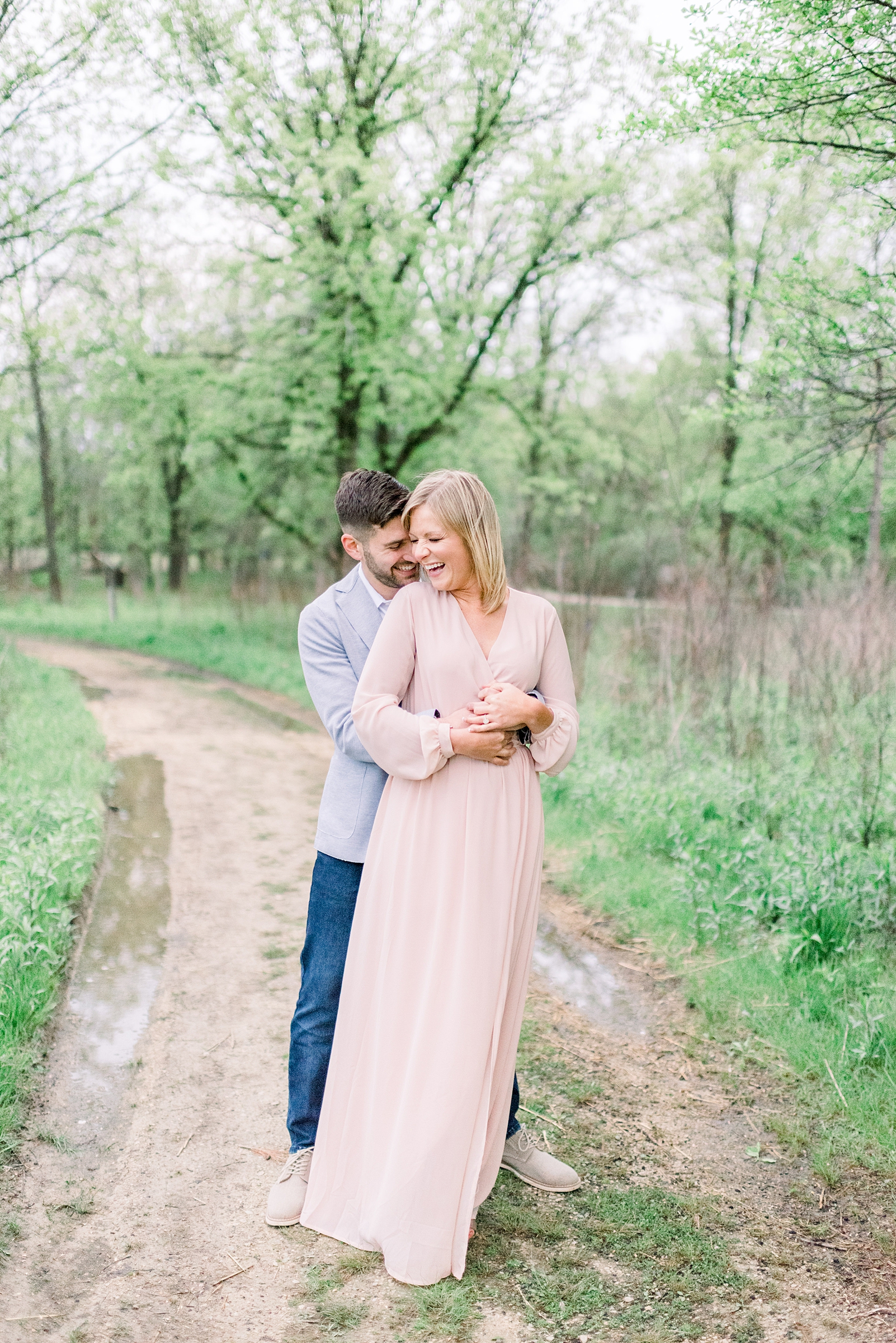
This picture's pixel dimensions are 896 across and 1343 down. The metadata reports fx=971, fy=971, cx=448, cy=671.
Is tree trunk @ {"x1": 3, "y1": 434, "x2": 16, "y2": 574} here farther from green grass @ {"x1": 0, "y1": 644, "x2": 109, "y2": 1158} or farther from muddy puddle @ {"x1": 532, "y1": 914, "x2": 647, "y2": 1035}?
muddy puddle @ {"x1": 532, "y1": 914, "x2": 647, "y2": 1035}

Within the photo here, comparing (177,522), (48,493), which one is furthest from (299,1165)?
(177,522)

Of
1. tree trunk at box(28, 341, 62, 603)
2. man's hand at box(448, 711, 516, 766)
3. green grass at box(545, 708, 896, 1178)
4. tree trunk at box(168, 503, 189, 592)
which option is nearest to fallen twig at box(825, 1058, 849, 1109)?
green grass at box(545, 708, 896, 1178)

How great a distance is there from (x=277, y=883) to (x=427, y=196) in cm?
1041

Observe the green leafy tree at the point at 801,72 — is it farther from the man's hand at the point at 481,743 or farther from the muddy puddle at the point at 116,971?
the muddy puddle at the point at 116,971

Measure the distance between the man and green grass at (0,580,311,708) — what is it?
9746 millimetres

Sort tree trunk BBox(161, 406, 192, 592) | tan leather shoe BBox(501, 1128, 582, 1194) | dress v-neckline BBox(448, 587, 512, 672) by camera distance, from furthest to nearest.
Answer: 1. tree trunk BBox(161, 406, 192, 592)
2. tan leather shoe BBox(501, 1128, 582, 1194)
3. dress v-neckline BBox(448, 587, 512, 672)

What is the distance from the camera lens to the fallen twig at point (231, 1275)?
2699 mm

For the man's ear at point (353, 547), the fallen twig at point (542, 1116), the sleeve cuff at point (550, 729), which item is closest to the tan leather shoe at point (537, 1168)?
the fallen twig at point (542, 1116)

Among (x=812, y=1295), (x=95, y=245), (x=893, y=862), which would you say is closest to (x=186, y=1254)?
(x=812, y=1295)

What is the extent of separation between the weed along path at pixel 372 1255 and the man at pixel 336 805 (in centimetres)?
34

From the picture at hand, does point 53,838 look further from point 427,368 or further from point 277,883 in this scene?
point 427,368

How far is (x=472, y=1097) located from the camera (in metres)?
2.71

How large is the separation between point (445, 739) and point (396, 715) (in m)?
0.15

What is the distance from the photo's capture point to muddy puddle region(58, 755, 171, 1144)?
3.74 meters
